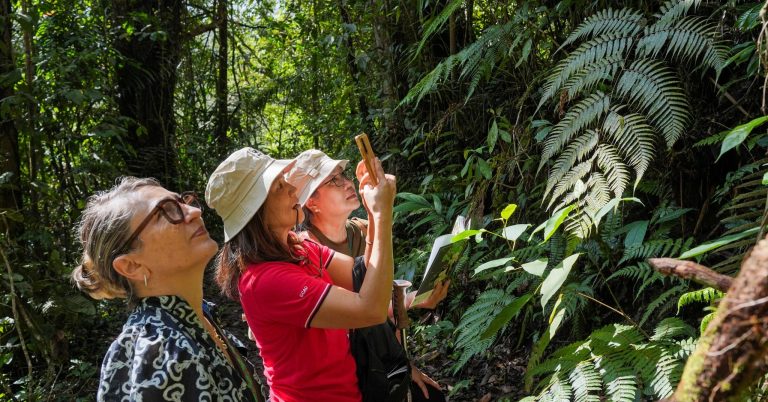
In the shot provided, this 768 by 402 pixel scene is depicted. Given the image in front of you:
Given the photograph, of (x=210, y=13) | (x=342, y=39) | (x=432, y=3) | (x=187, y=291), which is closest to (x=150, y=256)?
(x=187, y=291)

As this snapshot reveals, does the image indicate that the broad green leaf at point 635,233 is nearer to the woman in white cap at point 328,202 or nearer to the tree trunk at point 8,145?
the woman in white cap at point 328,202

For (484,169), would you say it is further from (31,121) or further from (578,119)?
(31,121)

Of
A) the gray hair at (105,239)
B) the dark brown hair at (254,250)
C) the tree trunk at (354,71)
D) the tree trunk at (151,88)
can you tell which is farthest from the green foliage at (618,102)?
the tree trunk at (151,88)

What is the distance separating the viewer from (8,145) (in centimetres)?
481

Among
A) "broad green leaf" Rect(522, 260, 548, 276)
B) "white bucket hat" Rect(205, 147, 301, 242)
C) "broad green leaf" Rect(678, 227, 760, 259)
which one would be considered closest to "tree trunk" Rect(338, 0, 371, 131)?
"white bucket hat" Rect(205, 147, 301, 242)

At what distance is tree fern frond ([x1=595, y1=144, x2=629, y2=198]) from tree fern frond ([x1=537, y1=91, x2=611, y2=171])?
142 millimetres

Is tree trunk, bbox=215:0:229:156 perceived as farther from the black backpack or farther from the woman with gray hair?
the woman with gray hair

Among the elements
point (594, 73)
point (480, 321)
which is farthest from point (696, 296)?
point (480, 321)

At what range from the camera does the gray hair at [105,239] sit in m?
1.92

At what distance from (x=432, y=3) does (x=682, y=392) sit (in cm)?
522

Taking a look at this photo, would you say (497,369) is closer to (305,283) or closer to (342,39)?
(305,283)

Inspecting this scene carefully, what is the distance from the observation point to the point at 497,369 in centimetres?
429

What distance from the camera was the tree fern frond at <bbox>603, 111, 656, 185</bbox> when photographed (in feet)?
9.11

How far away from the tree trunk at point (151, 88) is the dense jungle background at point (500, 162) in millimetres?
27
